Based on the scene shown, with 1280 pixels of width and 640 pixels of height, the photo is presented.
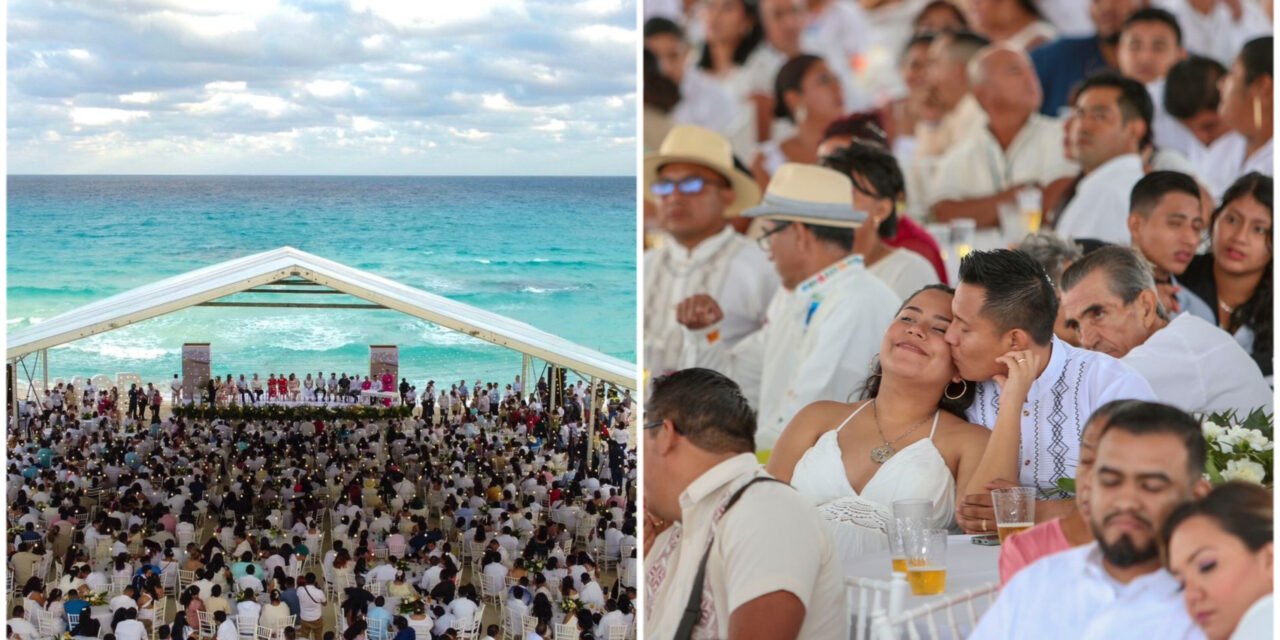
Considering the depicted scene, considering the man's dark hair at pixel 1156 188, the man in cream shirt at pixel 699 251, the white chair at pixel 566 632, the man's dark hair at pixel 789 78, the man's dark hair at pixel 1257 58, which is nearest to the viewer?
the man's dark hair at pixel 1156 188

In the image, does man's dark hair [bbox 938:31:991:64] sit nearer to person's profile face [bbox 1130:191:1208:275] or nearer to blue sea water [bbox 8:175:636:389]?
person's profile face [bbox 1130:191:1208:275]

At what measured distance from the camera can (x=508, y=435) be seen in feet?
42.6

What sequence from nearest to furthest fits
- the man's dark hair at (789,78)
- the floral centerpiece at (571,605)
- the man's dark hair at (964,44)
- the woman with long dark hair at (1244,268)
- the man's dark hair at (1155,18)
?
1. the woman with long dark hair at (1244,268)
2. the man's dark hair at (1155,18)
3. the man's dark hair at (789,78)
4. the man's dark hair at (964,44)
5. the floral centerpiece at (571,605)

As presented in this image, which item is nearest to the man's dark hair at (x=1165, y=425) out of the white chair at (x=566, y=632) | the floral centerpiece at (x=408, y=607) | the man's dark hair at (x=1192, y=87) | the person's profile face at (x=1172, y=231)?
the person's profile face at (x=1172, y=231)

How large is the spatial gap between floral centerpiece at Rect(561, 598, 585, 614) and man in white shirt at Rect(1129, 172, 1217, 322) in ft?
11.8

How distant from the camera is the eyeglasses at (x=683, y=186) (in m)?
4.37

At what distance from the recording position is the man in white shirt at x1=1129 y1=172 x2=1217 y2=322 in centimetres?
407

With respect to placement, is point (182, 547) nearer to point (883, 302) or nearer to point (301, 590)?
point (301, 590)

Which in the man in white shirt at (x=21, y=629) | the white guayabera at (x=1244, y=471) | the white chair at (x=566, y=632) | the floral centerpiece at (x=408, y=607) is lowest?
the white chair at (x=566, y=632)

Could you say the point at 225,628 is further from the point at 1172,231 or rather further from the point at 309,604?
the point at 1172,231

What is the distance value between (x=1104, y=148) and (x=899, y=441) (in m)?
1.51

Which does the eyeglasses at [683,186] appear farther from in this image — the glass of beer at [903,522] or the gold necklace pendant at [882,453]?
the glass of beer at [903,522]

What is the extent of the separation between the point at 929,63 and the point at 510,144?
1934 centimetres

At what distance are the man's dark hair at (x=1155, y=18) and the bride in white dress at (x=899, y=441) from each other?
59.3 inches
